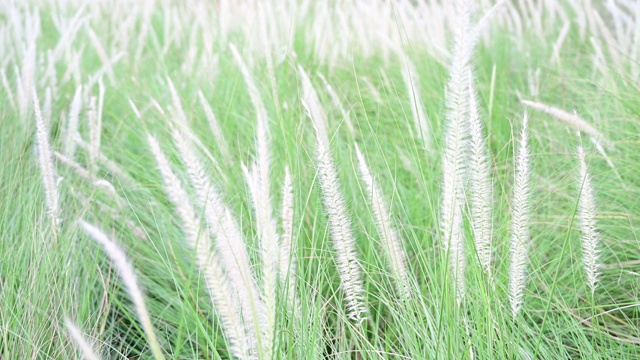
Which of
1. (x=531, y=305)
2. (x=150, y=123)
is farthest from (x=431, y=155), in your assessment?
(x=150, y=123)

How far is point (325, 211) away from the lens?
4.43 ft

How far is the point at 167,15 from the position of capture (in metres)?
3.71

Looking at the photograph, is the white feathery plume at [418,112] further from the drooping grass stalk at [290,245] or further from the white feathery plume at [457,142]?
the drooping grass stalk at [290,245]

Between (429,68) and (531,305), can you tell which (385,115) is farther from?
(531,305)

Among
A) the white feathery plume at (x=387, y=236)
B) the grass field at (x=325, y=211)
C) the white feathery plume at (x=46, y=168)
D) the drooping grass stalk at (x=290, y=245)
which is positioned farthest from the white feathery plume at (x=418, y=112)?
the white feathery plume at (x=46, y=168)

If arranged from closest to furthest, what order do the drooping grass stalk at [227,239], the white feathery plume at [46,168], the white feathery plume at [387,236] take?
the drooping grass stalk at [227,239], the white feathery plume at [387,236], the white feathery plume at [46,168]

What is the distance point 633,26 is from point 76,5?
3205mm

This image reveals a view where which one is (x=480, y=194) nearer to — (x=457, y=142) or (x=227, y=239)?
(x=457, y=142)

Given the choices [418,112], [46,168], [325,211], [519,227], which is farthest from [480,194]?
[46,168]

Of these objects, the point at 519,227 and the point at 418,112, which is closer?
the point at 519,227

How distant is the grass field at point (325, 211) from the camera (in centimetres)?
105

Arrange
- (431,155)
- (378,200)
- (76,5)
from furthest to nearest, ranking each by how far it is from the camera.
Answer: (76,5) < (431,155) < (378,200)

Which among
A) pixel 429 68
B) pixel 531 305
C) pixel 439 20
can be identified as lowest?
pixel 531 305

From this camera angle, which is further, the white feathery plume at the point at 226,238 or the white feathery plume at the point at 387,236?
the white feathery plume at the point at 387,236
